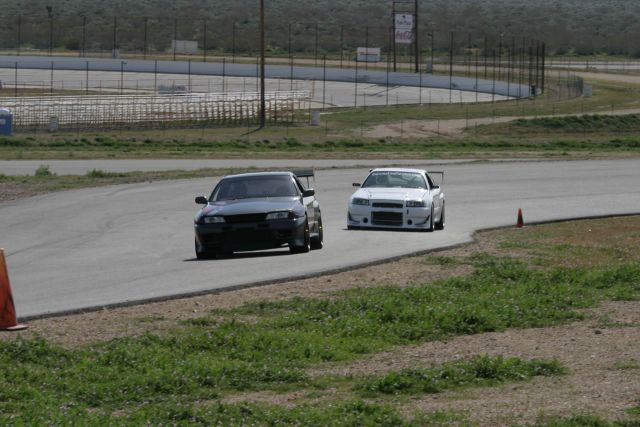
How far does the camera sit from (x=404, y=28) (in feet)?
354

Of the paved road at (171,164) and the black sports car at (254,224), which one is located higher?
the black sports car at (254,224)

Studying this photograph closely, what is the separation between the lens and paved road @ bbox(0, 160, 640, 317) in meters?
18.1

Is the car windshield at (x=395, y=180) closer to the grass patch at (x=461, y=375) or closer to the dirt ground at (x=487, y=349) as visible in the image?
the dirt ground at (x=487, y=349)

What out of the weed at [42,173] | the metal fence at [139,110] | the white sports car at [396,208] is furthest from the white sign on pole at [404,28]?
the white sports car at [396,208]

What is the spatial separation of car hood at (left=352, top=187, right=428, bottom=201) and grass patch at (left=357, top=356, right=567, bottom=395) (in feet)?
46.3

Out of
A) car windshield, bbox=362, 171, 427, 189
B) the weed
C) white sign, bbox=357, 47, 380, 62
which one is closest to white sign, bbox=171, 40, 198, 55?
white sign, bbox=357, 47, 380, 62

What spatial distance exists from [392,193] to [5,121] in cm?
3968

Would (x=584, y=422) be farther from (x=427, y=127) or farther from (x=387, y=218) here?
(x=427, y=127)

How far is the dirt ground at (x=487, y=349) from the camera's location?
10.6 m

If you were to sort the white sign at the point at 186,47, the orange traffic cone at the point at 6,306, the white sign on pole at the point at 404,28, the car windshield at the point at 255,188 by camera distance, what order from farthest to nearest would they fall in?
the white sign at the point at 186,47
the white sign on pole at the point at 404,28
the car windshield at the point at 255,188
the orange traffic cone at the point at 6,306

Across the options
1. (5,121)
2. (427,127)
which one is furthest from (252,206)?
(427,127)

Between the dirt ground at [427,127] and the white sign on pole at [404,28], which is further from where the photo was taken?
the white sign on pole at [404,28]

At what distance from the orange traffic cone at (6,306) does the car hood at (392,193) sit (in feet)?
44.1

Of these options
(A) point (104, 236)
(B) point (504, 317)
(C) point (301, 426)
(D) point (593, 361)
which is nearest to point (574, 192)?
(A) point (104, 236)
